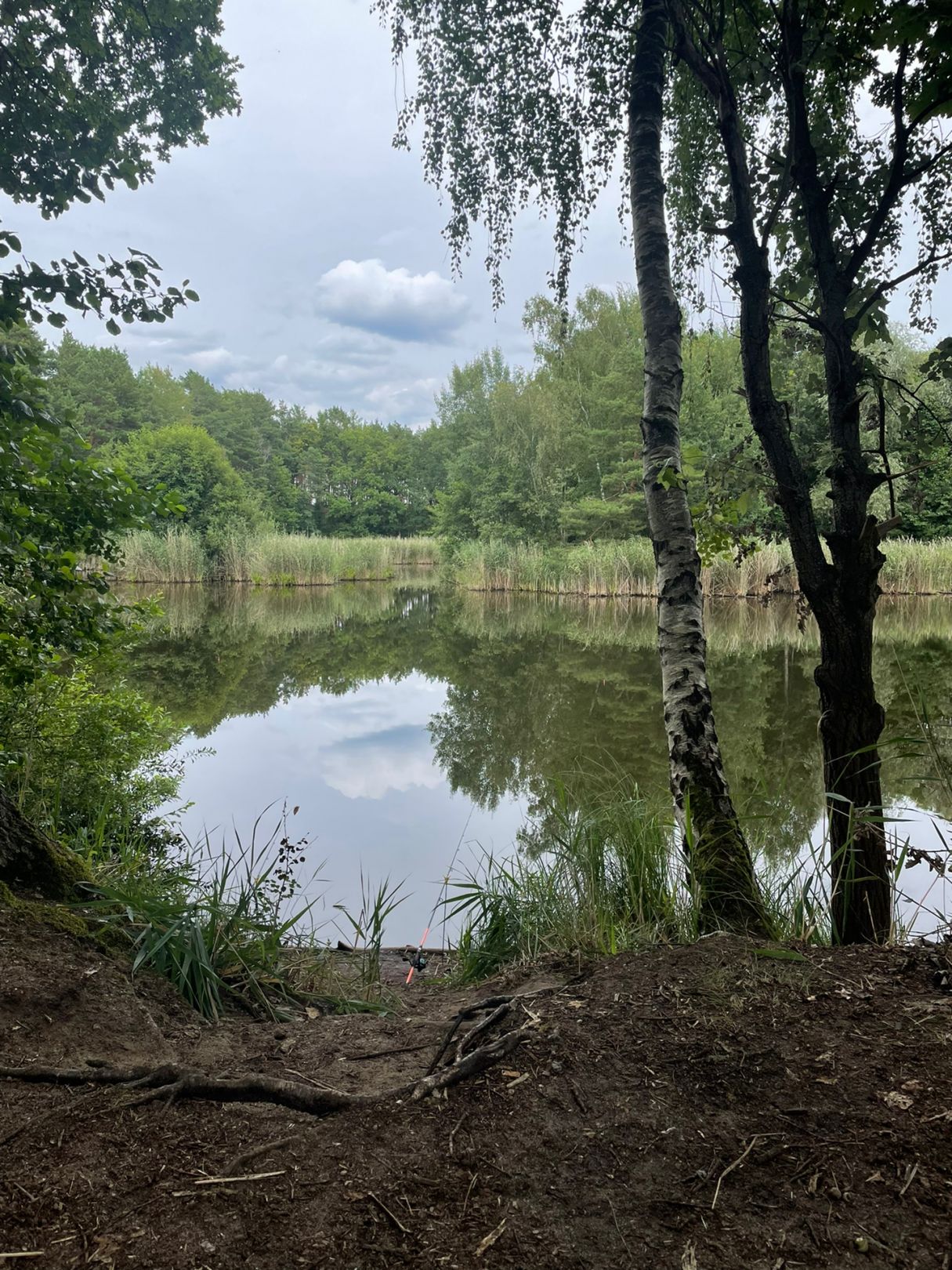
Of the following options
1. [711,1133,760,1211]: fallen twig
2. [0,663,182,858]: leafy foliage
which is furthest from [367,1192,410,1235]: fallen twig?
[0,663,182,858]: leafy foliage

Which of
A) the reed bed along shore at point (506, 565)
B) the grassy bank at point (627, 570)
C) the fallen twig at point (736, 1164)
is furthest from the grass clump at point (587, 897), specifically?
the reed bed along shore at point (506, 565)

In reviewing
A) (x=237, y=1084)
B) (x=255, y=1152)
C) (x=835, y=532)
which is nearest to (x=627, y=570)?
(x=835, y=532)

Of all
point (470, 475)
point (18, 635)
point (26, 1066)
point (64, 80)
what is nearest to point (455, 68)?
point (64, 80)

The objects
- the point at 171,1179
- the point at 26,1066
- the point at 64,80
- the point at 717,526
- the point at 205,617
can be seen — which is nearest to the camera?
the point at 171,1179

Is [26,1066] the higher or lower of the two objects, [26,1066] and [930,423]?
the lower

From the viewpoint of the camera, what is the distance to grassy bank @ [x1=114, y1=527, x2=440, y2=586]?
2436 centimetres

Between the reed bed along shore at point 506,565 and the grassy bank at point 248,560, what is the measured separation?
3 cm

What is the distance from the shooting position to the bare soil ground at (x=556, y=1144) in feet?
3.73

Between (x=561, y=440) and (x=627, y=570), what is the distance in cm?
884

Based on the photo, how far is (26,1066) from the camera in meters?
1.58

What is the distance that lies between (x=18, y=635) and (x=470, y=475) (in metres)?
32.4

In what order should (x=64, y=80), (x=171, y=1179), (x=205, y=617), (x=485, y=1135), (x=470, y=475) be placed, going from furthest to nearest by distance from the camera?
(x=470, y=475) → (x=205, y=617) → (x=64, y=80) → (x=485, y=1135) → (x=171, y=1179)

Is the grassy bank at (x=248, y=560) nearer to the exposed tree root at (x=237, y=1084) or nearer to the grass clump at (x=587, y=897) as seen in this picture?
the grass clump at (x=587, y=897)

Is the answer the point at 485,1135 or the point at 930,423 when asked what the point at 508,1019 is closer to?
the point at 485,1135
